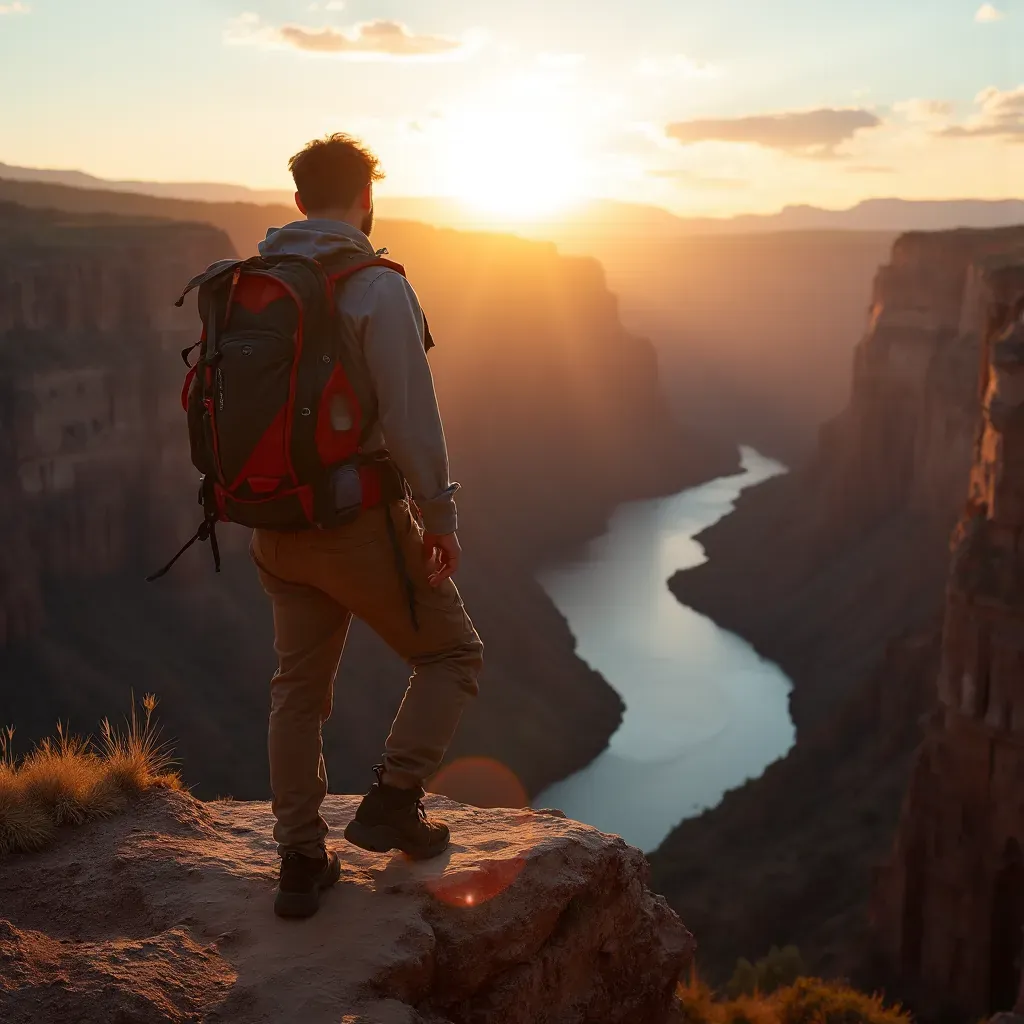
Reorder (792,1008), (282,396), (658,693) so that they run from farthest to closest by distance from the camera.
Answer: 1. (658,693)
2. (792,1008)
3. (282,396)

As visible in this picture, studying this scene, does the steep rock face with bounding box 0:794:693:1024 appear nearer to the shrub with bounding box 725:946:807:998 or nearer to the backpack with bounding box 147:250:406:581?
the backpack with bounding box 147:250:406:581

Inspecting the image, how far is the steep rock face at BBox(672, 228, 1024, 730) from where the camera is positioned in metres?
41.1

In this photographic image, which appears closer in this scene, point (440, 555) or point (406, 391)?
point (406, 391)

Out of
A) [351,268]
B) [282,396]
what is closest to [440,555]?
[282,396]

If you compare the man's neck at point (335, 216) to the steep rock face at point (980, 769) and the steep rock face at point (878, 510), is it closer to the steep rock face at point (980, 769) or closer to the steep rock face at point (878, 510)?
the steep rock face at point (980, 769)

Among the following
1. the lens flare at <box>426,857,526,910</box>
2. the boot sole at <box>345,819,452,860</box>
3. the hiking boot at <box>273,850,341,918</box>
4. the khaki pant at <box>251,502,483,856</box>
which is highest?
the khaki pant at <box>251,502,483,856</box>

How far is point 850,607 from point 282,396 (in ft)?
147

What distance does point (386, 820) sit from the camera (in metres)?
3.92

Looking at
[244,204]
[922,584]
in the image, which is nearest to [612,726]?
[922,584]

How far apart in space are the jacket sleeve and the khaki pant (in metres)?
0.23

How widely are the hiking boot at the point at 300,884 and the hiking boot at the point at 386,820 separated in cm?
14

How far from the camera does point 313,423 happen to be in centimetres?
337

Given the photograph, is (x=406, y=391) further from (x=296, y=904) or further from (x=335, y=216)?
(x=296, y=904)

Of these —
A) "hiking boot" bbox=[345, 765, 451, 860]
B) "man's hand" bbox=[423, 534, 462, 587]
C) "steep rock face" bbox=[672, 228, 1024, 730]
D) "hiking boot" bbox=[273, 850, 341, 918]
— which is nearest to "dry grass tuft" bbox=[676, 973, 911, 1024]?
"hiking boot" bbox=[345, 765, 451, 860]
